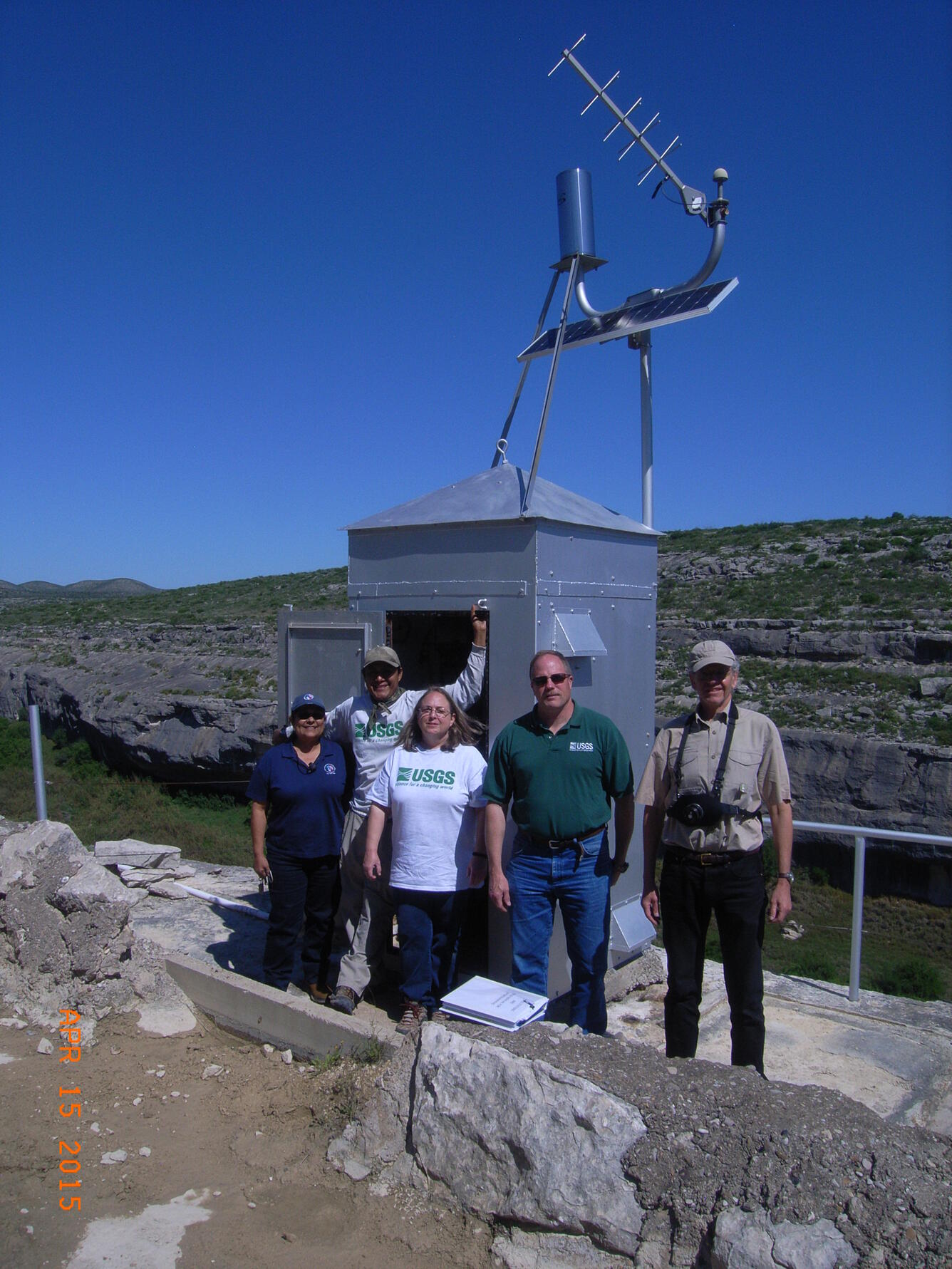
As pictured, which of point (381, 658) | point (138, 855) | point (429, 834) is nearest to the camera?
point (429, 834)

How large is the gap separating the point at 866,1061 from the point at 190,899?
4419 millimetres

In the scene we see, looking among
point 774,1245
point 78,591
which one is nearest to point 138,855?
point 774,1245

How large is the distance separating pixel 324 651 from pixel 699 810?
241 centimetres

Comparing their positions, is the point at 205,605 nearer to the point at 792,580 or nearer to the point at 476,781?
the point at 792,580

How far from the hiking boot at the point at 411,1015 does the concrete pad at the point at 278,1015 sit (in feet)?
0.22

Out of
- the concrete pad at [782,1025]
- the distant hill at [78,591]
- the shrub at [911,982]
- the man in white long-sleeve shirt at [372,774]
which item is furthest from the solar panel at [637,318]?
the distant hill at [78,591]

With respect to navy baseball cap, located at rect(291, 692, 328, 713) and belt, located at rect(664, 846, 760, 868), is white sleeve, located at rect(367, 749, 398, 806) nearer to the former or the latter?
navy baseball cap, located at rect(291, 692, 328, 713)

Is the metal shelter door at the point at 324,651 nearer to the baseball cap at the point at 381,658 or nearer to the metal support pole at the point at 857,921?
the baseball cap at the point at 381,658

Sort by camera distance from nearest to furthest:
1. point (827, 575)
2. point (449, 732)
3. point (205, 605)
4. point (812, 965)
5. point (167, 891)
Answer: point (449, 732)
point (167, 891)
point (812, 965)
point (827, 575)
point (205, 605)

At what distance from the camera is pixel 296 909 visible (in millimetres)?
4352

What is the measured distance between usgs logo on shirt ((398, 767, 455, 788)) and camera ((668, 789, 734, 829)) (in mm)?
976

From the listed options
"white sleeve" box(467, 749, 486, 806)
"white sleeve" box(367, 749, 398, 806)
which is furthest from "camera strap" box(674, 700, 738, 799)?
"white sleeve" box(367, 749, 398, 806)

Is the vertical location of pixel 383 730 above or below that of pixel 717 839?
above

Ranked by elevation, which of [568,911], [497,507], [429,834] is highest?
[497,507]
